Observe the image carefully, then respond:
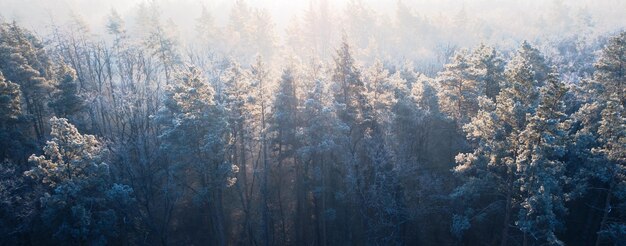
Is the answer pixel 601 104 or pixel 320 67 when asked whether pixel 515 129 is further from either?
pixel 320 67

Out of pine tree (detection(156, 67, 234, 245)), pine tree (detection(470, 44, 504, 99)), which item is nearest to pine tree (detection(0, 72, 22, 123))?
pine tree (detection(156, 67, 234, 245))

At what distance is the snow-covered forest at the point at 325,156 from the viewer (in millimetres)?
20750

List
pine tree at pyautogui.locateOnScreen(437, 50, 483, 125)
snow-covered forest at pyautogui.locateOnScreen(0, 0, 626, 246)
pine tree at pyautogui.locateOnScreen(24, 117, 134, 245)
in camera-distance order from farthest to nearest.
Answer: pine tree at pyautogui.locateOnScreen(437, 50, 483, 125) → pine tree at pyautogui.locateOnScreen(24, 117, 134, 245) → snow-covered forest at pyautogui.locateOnScreen(0, 0, 626, 246)

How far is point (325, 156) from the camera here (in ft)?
94.3

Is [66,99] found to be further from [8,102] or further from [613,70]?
[613,70]

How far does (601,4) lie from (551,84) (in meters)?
113

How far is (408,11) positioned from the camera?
2749 inches

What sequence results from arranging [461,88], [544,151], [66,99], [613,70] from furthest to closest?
[461,88] < [66,99] < [613,70] < [544,151]

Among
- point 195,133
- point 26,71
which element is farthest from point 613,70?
point 26,71

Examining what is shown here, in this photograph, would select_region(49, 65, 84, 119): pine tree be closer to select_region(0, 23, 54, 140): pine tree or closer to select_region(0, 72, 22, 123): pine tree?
select_region(0, 23, 54, 140): pine tree

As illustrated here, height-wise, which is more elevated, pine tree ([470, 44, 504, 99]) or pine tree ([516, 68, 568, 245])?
pine tree ([470, 44, 504, 99])

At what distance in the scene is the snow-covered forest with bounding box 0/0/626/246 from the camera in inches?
817

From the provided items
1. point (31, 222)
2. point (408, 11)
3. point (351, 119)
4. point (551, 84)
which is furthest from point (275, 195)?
point (408, 11)

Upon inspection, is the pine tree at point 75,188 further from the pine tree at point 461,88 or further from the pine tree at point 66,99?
the pine tree at point 461,88
